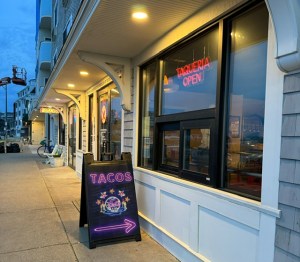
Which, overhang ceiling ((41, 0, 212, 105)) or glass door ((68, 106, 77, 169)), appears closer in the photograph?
overhang ceiling ((41, 0, 212, 105))

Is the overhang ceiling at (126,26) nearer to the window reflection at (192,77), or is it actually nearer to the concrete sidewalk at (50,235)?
the window reflection at (192,77)

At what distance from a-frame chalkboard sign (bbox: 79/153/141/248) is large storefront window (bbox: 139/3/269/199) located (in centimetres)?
56

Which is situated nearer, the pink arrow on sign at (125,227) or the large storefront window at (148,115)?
the pink arrow on sign at (125,227)

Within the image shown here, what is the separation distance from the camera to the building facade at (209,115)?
6.25ft

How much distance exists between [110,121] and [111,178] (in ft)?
8.22

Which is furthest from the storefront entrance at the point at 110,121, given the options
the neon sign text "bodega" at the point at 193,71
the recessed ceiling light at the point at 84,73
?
the neon sign text "bodega" at the point at 193,71

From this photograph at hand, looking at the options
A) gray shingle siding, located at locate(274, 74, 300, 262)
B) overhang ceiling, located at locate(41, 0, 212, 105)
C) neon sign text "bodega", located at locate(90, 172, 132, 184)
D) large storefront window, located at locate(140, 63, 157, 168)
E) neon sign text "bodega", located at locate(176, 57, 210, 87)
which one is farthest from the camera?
large storefront window, located at locate(140, 63, 157, 168)

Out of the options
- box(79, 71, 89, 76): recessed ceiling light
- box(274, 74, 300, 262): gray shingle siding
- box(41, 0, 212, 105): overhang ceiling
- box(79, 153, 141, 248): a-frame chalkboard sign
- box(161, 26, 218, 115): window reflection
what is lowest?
box(79, 153, 141, 248): a-frame chalkboard sign

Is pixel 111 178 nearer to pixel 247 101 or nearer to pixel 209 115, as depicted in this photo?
pixel 209 115

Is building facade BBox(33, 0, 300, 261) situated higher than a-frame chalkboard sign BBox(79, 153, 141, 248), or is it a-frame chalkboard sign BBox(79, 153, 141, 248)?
building facade BBox(33, 0, 300, 261)

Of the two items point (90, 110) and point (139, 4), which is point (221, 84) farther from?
point (90, 110)

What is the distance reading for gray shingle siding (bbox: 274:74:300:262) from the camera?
181 centimetres

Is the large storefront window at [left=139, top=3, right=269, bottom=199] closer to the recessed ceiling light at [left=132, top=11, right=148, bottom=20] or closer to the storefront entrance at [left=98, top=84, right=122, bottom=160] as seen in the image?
the recessed ceiling light at [left=132, top=11, right=148, bottom=20]

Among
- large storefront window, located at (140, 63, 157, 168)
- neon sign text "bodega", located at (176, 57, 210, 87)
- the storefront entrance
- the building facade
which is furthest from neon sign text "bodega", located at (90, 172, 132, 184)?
the storefront entrance
